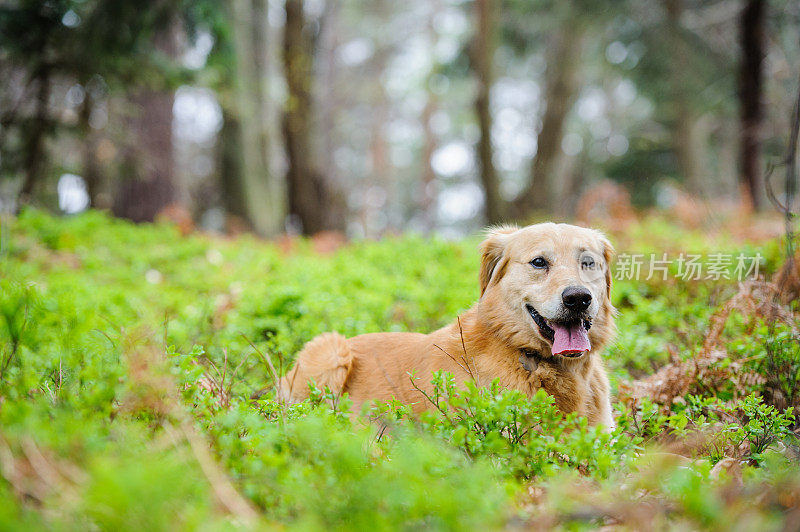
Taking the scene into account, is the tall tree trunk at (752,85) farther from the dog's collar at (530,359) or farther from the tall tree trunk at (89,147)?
the tall tree trunk at (89,147)

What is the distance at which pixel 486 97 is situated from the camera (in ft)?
37.3

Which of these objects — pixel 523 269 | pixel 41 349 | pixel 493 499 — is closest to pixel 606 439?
pixel 493 499

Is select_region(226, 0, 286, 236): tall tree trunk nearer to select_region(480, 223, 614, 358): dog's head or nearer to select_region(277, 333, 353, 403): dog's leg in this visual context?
select_region(277, 333, 353, 403): dog's leg

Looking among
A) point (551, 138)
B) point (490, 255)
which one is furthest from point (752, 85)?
point (490, 255)

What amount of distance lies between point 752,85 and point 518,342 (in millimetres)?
10312

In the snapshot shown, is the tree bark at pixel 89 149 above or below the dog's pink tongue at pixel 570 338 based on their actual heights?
above

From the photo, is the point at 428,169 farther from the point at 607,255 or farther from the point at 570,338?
the point at 570,338

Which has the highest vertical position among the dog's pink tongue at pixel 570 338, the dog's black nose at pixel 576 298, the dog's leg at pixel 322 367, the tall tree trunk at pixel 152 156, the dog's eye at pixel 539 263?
the tall tree trunk at pixel 152 156

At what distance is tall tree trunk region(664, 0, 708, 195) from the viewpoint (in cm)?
1345

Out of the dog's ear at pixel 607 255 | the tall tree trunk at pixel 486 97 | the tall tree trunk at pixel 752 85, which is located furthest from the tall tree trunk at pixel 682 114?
the dog's ear at pixel 607 255

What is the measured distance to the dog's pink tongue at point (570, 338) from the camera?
309 cm

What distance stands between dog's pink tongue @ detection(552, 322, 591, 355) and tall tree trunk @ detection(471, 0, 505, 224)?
8292 millimetres

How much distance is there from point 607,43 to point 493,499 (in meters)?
15.7

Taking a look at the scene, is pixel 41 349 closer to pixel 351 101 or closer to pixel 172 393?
pixel 172 393
